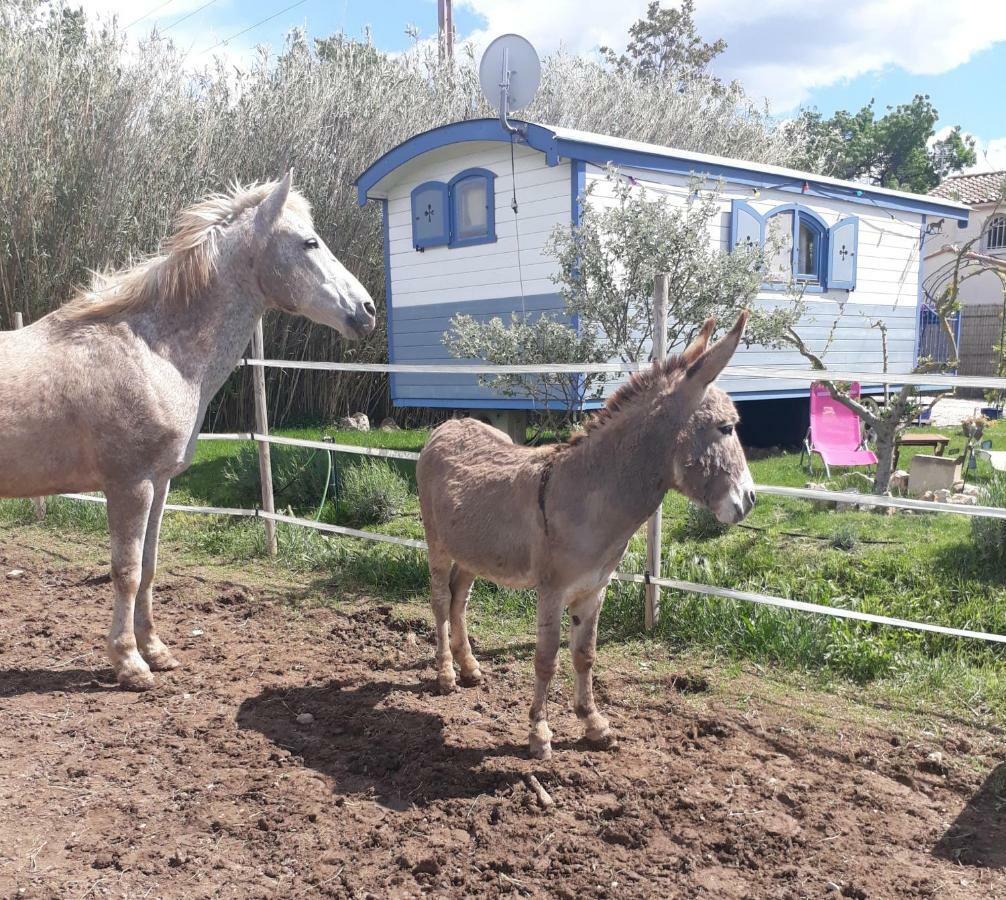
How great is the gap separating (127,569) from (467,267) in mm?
Answer: 6156

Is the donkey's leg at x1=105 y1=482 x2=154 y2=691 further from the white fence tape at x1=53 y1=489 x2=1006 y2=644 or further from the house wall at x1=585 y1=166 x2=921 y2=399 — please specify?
the house wall at x1=585 y1=166 x2=921 y2=399

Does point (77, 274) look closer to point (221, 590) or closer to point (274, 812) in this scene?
point (221, 590)

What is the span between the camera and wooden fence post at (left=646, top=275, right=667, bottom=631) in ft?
14.3

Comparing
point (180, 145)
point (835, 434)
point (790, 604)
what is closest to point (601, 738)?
point (790, 604)

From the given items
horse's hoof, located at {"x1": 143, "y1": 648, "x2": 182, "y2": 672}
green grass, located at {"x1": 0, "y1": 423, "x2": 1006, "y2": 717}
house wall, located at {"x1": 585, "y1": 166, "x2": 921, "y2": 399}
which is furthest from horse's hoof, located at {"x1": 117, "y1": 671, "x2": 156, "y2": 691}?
house wall, located at {"x1": 585, "y1": 166, "x2": 921, "y2": 399}

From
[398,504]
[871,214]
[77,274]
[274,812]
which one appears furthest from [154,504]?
[871,214]

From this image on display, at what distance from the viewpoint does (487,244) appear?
29.3 ft

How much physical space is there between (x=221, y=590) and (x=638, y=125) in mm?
16055

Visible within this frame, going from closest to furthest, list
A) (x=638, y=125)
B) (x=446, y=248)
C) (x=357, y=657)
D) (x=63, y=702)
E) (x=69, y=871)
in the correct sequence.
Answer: (x=69, y=871) < (x=63, y=702) < (x=357, y=657) < (x=446, y=248) < (x=638, y=125)

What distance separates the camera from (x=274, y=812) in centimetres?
289

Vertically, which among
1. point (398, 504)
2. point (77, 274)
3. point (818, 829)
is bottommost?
point (818, 829)

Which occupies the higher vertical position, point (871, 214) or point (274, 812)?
point (871, 214)

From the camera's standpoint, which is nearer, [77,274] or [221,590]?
[221,590]

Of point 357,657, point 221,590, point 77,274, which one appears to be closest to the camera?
point 357,657
